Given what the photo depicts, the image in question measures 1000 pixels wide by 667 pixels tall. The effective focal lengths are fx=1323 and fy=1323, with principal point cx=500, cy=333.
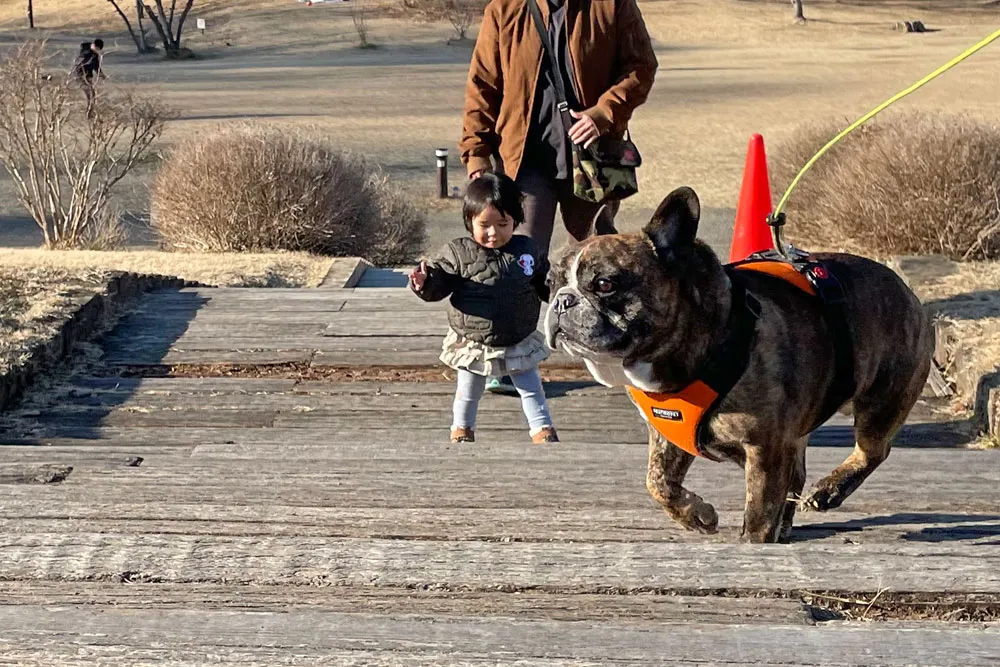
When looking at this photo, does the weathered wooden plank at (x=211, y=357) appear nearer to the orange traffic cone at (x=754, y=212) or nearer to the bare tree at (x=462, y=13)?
the orange traffic cone at (x=754, y=212)

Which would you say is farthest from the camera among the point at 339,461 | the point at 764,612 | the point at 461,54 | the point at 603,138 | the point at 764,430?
the point at 461,54

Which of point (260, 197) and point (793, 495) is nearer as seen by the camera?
point (793, 495)

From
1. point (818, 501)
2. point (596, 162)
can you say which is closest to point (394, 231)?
point (596, 162)

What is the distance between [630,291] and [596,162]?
280cm

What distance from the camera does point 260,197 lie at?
457 inches

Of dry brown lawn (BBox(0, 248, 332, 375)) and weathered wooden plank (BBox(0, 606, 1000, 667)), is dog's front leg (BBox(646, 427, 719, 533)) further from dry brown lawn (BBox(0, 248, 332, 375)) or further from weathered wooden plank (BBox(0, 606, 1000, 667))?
dry brown lawn (BBox(0, 248, 332, 375))

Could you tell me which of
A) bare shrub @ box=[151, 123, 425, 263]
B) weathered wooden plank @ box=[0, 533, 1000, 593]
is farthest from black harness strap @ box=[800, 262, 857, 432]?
bare shrub @ box=[151, 123, 425, 263]

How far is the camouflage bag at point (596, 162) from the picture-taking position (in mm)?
5859

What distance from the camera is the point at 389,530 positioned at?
3.44m

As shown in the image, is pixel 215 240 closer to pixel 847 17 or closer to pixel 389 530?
pixel 389 530

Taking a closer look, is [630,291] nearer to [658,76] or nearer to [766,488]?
[766,488]

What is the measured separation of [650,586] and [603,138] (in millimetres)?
3302

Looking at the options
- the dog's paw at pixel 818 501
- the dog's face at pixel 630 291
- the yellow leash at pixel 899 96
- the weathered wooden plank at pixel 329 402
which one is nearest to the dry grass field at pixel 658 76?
the weathered wooden plank at pixel 329 402

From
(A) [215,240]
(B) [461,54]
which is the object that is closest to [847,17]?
(B) [461,54]
